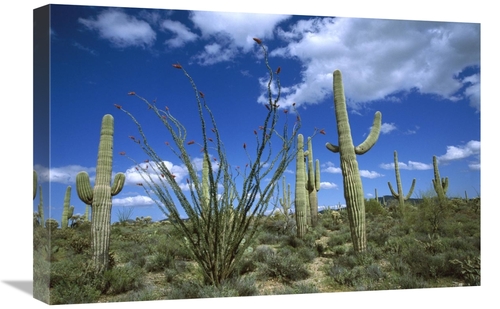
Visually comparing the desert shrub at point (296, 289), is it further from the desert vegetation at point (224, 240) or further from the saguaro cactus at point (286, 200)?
the saguaro cactus at point (286, 200)

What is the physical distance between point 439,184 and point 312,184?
6.25 feet

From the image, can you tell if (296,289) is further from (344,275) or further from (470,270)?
(470,270)

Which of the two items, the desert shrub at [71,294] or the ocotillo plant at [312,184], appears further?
the ocotillo plant at [312,184]

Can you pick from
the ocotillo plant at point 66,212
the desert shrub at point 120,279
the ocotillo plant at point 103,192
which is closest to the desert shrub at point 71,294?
the desert shrub at point 120,279

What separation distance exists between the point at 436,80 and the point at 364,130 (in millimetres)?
1297

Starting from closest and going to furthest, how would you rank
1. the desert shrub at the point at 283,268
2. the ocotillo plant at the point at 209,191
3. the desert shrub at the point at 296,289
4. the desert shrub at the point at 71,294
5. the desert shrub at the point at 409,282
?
the desert shrub at the point at 71,294
the ocotillo plant at the point at 209,191
the desert shrub at the point at 296,289
the desert shrub at the point at 283,268
the desert shrub at the point at 409,282

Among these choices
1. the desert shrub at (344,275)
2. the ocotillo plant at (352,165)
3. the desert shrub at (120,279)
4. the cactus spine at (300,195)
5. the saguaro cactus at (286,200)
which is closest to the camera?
the desert shrub at (120,279)

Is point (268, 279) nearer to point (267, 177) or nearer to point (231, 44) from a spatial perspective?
point (267, 177)

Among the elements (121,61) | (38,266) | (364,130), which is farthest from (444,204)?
(38,266)

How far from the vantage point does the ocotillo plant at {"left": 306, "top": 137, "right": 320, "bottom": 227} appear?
9312 mm

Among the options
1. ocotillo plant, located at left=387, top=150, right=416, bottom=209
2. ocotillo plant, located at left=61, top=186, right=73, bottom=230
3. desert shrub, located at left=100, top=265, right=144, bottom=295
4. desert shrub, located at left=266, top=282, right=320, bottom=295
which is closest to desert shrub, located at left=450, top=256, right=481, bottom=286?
ocotillo plant, located at left=387, top=150, right=416, bottom=209

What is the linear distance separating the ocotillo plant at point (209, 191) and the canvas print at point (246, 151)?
0.06ft

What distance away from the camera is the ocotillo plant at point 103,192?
742 cm

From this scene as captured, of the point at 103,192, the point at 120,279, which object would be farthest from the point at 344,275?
the point at 103,192
